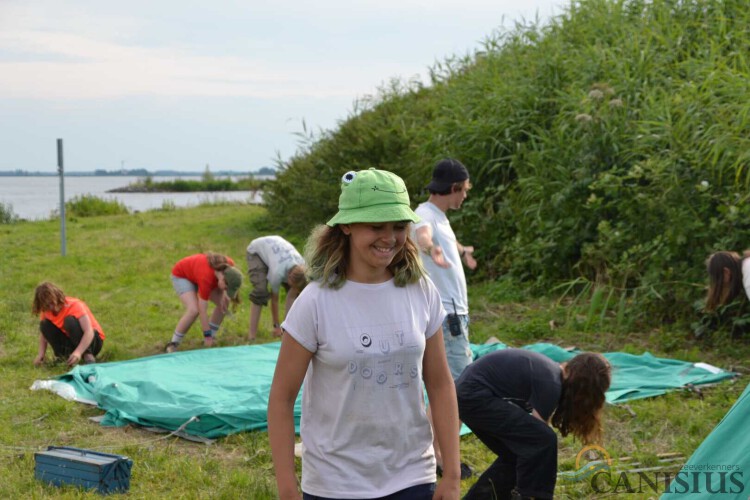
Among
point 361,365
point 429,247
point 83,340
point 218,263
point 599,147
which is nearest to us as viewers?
point 361,365

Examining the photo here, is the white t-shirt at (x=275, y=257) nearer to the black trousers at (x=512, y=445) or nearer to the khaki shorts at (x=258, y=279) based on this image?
the khaki shorts at (x=258, y=279)

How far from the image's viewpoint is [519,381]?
4.49m

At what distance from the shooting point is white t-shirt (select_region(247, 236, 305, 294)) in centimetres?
940

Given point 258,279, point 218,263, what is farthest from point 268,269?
point 218,263

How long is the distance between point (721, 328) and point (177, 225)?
13979 mm

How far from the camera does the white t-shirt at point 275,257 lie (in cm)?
940

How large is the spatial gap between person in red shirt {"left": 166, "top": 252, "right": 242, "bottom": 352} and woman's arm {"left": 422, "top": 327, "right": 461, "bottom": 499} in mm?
6206

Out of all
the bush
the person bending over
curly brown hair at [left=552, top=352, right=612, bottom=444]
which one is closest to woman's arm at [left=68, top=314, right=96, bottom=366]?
the person bending over

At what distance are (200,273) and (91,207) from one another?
51.9 feet

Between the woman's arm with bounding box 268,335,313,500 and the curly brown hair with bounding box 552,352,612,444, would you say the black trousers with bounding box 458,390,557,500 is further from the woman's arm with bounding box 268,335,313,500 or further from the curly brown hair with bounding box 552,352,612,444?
the woman's arm with bounding box 268,335,313,500

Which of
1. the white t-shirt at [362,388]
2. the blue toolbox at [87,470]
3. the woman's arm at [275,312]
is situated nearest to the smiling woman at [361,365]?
the white t-shirt at [362,388]

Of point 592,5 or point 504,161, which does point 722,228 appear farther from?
point 592,5

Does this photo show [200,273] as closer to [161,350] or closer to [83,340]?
[161,350]

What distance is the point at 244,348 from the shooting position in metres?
8.66
